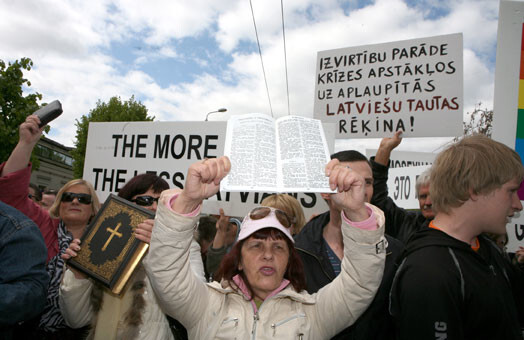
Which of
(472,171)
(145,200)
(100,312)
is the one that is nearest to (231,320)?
(100,312)

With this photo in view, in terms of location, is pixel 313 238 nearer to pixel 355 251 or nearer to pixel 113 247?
pixel 355 251

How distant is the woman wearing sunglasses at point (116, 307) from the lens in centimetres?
198

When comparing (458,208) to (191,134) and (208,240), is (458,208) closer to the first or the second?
(191,134)

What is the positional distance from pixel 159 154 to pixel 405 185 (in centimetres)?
311

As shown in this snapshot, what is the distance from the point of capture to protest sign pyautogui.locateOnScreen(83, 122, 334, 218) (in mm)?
3842

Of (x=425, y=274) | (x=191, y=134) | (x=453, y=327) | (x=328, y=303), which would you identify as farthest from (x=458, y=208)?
(x=191, y=134)

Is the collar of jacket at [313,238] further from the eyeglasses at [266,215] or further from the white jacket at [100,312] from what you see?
the white jacket at [100,312]

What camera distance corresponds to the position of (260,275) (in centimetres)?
183

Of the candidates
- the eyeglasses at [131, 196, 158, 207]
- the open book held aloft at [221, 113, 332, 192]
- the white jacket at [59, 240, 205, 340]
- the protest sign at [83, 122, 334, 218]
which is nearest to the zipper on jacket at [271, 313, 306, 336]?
the white jacket at [59, 240, 205, 340]

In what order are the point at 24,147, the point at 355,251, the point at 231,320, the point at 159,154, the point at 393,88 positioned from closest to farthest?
the point at 355,251 < the point at 231,320 < the point at 24,147 < the point at 393,88 < the point at 159,154

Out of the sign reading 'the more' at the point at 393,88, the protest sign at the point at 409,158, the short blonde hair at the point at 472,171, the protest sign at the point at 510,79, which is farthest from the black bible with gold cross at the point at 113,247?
the protest sign at the point at 409,158

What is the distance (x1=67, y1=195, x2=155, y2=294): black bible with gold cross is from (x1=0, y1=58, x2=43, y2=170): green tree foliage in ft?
40.6

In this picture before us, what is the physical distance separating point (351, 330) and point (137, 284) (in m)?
1.28

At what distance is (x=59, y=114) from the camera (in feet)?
7.59
